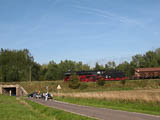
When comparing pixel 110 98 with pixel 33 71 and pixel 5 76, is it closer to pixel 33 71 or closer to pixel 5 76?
pixel 5 76

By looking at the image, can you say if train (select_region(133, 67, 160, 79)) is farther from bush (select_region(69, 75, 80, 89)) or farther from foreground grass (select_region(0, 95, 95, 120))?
foreground grass (select_region(0, 95, 95, 120))

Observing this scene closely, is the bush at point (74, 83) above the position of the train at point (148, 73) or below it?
below

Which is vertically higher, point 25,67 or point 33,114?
point 25,67

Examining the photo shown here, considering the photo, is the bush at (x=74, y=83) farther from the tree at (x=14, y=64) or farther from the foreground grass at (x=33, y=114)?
the foreground grass at (x=33, y=114)

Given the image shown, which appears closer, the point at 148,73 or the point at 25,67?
the point at 148,73

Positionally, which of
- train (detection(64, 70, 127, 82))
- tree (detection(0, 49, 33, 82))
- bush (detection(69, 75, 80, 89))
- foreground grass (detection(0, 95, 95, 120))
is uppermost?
tree (detection(0, 49, 33, 82))

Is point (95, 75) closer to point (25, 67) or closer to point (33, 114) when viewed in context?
point (25, 67)

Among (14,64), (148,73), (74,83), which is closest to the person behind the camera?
(74,83)

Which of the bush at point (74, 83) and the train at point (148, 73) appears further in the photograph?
the train at point (148, 73)

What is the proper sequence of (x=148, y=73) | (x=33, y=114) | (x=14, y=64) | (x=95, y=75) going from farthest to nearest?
(x=14, y=64), (x=148, y=73), (x=95, y=75), (x=33, y=114)

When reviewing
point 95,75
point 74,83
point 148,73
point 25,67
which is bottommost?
point 74,83

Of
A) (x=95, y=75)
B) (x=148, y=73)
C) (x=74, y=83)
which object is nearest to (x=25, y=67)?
(x=95, y=75)

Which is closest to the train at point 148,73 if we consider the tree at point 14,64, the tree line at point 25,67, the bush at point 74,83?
the tree line at point 25,67

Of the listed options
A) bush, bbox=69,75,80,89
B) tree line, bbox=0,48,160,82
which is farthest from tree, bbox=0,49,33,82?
bush, bbox=69,75,80,89
